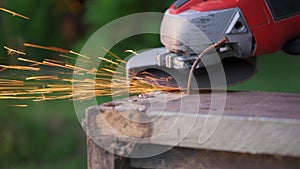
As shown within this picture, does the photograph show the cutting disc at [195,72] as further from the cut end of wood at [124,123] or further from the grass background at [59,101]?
the grass background at [59,101]

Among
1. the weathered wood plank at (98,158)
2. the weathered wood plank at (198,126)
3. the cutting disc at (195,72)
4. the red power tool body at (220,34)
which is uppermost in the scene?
the red power tool body at (220,34)

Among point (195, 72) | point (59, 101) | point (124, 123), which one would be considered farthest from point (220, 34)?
point (59, 101)

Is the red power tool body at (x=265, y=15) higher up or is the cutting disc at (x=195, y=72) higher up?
the red power tool body at (x=265, y=15)

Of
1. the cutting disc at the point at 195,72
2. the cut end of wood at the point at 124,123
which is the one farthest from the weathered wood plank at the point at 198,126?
the cutting disc at the point at 195,72

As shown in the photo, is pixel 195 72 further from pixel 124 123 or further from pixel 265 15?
pixel 124 123

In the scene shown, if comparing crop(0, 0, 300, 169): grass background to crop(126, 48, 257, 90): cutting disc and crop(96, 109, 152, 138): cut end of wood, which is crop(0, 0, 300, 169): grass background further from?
crop(96, 109, 152, 138): cut end of wood

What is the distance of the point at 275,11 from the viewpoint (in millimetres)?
2180

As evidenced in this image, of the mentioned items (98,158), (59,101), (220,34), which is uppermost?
(220,34)

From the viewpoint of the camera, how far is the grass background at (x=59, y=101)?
162 inches

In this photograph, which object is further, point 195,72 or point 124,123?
point 195,72

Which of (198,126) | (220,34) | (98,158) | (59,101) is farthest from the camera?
(59,101)

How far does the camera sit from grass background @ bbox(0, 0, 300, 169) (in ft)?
13.5

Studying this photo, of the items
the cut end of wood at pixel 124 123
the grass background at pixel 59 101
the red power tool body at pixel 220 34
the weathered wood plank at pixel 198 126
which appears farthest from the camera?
the grass background at pixel 59 101

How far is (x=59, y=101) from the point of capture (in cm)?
527
